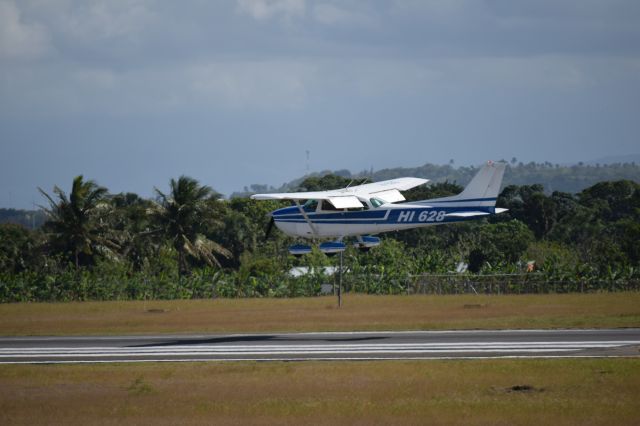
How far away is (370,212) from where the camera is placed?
134 feet

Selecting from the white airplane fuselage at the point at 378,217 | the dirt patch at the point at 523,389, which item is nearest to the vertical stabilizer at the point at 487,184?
the white airplane fuselage at the point at 378,217

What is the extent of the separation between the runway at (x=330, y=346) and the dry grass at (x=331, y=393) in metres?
2.28

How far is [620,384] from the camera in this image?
25359mm

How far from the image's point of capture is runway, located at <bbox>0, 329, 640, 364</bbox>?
32.6m

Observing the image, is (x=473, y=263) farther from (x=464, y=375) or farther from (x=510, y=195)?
(x=464, y=375)

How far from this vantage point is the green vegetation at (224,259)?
214 feet

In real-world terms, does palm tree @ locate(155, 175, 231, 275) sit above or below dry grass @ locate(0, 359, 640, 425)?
above

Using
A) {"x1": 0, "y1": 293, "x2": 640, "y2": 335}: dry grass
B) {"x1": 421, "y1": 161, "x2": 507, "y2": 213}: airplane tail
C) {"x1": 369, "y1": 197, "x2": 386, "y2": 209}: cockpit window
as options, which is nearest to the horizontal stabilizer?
{"x1": 421, "y1": 161, "x2": 507, "y2": 213}: airplane tail

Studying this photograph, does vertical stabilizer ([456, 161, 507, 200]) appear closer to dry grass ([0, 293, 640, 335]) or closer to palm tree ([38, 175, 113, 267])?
dry grass ([0, 293, 640, 335])

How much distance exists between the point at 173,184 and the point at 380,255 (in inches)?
705

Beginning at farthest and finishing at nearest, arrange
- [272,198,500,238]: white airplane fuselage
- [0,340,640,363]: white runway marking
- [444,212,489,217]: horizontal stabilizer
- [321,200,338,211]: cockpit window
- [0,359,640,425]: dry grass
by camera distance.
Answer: [321,200,338,211]: cockpit window < [272,198,500,238]: white airplane fuselage < [444,212,489,217]: horizontal stabilizer < [0,340,640,363]: white runway marking < [0,359,640,425]: dry grass

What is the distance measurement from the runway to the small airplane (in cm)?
444

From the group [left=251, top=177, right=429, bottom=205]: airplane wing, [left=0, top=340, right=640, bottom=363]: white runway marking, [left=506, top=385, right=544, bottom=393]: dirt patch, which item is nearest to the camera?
[left=506, top=385, right=544, bottom=393]: dirt patch

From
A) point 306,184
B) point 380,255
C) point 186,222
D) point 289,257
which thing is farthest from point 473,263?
point 306,184
